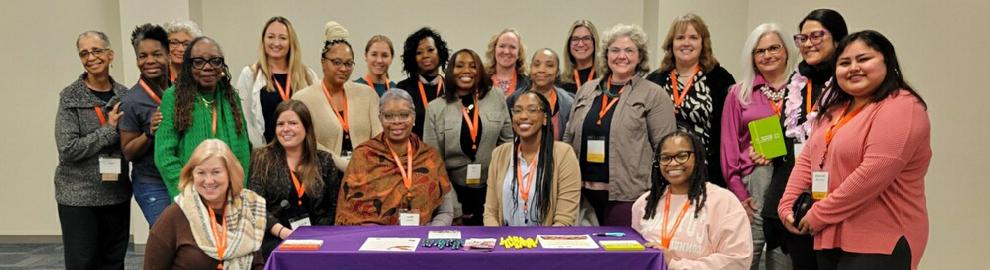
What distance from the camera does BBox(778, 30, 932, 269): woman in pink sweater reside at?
2.01 m

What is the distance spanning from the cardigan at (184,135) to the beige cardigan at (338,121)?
45 cm

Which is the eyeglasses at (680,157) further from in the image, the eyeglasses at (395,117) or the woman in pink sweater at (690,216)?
the eyeglasses at (395,117)

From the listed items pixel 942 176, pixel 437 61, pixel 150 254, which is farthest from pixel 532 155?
pixel 942 176

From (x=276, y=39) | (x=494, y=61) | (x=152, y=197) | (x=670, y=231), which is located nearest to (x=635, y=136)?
(x=670, y=231)

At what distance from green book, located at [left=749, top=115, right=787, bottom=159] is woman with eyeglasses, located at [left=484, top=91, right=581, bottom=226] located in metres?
0.85

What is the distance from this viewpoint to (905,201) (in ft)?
6.81

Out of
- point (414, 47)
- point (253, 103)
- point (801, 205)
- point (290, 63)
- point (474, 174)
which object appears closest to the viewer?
point (801, 205)

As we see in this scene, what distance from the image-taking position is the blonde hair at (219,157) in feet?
8.24

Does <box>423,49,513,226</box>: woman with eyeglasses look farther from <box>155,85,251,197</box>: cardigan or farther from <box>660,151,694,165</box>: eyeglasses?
<box>660,151,694,165</box>: eyeglasses

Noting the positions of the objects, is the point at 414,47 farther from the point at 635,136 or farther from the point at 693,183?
the point at 693,183

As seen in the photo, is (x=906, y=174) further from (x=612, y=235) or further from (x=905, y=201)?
(x=612, y=235)

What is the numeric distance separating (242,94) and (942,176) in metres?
4.11

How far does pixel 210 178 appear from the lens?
8.18 feet

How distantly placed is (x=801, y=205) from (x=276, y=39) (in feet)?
9.61
